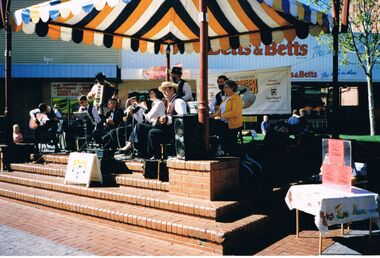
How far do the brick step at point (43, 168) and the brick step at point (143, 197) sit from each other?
0.11m

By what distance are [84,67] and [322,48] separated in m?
14.4

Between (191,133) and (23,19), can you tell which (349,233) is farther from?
(23,19)

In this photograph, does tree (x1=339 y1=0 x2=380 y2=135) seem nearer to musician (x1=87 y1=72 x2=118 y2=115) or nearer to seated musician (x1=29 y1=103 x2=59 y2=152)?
musician (x1=87 y1=72 x2=118 y2=115)

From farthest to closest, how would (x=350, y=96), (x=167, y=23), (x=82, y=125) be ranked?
(x=350, y=96)
(x=167, y=23)
(x=82, y=125)

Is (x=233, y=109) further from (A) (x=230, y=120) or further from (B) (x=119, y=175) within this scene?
(B) (x=119, y=175)

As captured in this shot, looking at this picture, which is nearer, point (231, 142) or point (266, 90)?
point (231, 142)

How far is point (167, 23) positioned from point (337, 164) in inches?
267

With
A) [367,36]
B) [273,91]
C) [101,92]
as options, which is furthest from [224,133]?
[367,36]

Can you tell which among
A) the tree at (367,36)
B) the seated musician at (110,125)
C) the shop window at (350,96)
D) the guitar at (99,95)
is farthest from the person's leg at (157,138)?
the shop window at (350,96)

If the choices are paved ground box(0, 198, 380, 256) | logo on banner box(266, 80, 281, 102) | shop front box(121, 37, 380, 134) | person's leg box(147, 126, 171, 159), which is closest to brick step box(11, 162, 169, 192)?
person's leg box(147, 126, 171, 159)

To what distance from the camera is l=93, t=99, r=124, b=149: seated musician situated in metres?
8.70

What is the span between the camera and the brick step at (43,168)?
815cm

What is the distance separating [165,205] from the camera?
18.4 feet

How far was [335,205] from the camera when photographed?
4578 mm
